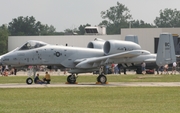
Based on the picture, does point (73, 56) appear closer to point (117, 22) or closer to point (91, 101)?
point (91, 101)

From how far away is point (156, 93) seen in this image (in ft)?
84.8

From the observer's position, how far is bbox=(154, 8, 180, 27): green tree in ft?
626

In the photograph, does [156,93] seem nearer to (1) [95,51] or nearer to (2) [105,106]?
(2) [105,106]

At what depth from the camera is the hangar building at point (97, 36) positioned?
81312 mm

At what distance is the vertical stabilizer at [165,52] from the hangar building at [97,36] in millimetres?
36571

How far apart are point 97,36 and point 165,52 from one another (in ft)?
166

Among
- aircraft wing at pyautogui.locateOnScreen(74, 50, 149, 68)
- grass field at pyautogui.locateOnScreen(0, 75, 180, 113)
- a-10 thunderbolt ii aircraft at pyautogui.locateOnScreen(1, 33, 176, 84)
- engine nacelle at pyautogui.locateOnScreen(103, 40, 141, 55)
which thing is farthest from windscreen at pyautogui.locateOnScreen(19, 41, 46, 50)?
grass field at pyautogui.locateOnScreen(0, 75, 180, 113)

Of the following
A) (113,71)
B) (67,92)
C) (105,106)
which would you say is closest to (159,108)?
(105,106)

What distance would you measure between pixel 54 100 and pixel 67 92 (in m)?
4.11

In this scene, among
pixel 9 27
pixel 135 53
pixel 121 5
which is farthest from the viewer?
pixel 121 5

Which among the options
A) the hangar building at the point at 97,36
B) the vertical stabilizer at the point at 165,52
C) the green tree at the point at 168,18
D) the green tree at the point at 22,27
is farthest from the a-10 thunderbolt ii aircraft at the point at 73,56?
the green tree at the point at 168,18

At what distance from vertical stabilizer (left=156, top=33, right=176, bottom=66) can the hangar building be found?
120 ft

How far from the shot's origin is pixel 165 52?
121 feet

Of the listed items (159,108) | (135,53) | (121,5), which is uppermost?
(121,5)
